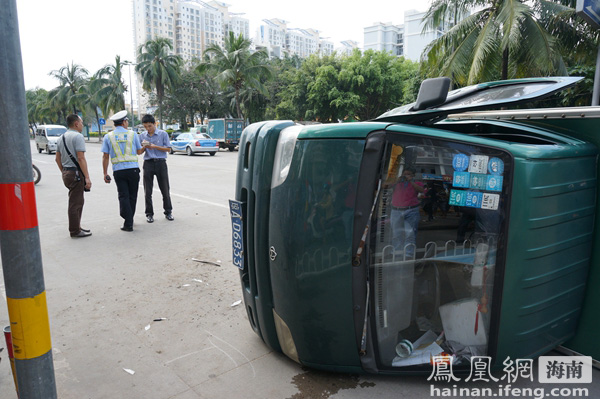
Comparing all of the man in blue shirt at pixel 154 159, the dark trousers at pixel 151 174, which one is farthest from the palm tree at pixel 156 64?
the dark trousers at pixel 151 174

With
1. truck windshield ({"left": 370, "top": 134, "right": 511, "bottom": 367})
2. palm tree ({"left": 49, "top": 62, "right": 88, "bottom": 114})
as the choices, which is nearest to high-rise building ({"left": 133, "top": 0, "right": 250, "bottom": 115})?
palm tree ({"left": 49, "top": 62, "right": 88, "bottom": 114})

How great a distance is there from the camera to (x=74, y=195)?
20.1ft

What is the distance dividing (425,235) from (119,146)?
5.19 m

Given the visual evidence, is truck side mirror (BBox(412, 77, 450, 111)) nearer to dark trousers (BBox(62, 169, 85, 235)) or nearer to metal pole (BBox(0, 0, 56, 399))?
metal pole (BBox(0, 0, 56, 399))

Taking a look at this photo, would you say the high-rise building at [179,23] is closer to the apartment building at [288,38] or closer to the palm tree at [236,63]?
the apartment building at [288,38]

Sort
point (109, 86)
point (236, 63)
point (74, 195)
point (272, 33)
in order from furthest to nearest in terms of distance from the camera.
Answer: point (272, 33) < point (109, 86) < point (236, 63) < point (74, 195)

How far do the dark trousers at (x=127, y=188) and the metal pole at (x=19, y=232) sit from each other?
472 cm

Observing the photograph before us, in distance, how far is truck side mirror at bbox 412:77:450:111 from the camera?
→ 97.9 inches

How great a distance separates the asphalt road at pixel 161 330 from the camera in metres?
2.70

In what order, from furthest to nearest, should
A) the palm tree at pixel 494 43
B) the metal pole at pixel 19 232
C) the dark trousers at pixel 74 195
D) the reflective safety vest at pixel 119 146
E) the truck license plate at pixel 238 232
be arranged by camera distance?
the palm tree at pixel 494 43, the reflective safety vest at pixel 119 146, the dark trousers at pixel 74 195, the truck license plate at pixel 238 232, the metal pole at pixel 19 232

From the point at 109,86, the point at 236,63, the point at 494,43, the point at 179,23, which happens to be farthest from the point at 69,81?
the point at 179,23

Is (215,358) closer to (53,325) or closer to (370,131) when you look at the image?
(53,325)

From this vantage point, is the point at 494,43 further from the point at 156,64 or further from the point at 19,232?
the point at 156,64

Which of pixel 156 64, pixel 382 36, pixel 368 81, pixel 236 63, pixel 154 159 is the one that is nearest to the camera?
pixel 154 159
